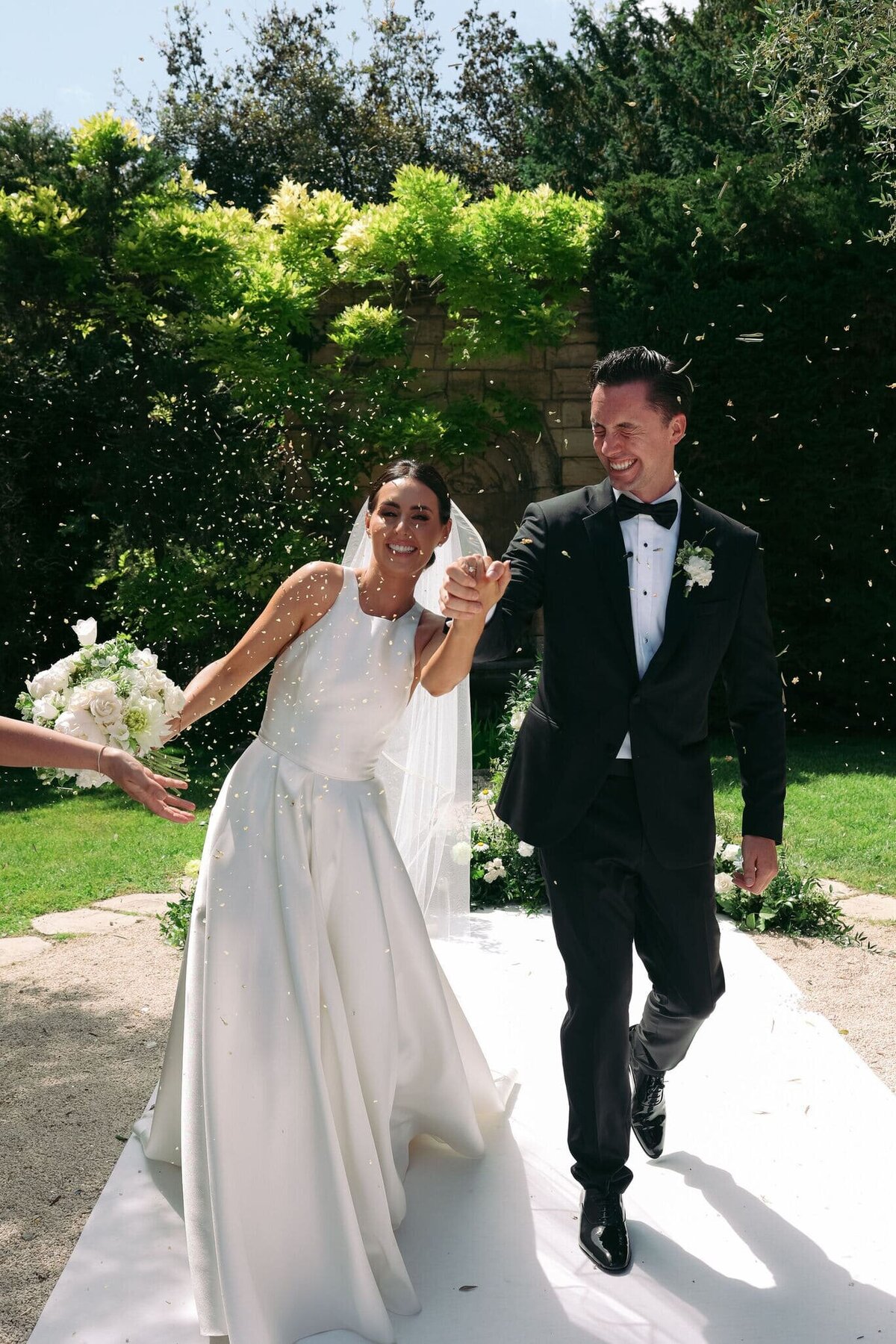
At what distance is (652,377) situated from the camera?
2.88 metres

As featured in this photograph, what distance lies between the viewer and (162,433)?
34.0 ft

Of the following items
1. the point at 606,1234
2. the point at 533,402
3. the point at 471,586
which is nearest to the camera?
the point at 471,586

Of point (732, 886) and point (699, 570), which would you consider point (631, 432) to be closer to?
point (699, 570)

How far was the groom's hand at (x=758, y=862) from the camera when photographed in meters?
3.09

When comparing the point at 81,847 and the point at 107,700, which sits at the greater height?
the point at 107,700

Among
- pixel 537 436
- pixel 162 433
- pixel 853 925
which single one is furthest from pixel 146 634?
pixel 853 925

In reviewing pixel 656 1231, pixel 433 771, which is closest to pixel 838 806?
pixel 433 771

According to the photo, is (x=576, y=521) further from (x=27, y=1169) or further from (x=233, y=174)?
(x=233, y=174)

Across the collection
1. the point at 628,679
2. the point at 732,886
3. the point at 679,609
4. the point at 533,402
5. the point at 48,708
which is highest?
the point at 533,402

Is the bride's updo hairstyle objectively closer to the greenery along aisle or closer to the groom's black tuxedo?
the groom's black tuxedo

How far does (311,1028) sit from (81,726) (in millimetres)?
907

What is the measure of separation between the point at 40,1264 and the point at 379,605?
186 cm

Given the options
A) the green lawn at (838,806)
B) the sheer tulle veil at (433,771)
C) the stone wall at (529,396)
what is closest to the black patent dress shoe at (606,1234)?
the sheer tulle veil at (433,771)

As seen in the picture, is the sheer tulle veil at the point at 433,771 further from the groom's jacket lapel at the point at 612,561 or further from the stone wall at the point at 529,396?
the stone wall at the point at 529,396
